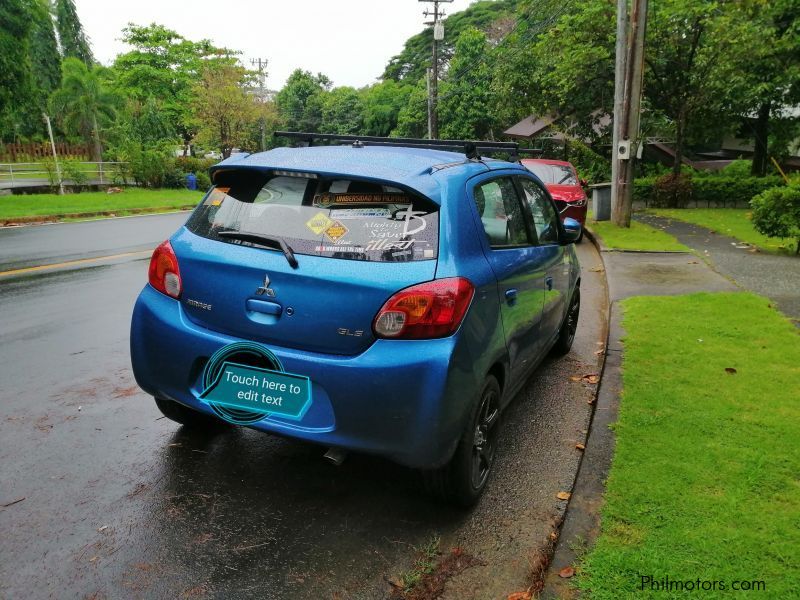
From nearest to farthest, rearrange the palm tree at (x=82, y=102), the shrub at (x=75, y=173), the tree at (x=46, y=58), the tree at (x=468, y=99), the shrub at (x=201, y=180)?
the shrub at (x=75, y=173) < the shrub at (x=201, y=180) < the palm tree at (x=82, y=102) < the tree at (x=468, y=99) < the tree at (x=46, y=58)

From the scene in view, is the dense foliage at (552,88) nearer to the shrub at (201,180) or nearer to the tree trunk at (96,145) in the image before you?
the tree trunk at (96,145)

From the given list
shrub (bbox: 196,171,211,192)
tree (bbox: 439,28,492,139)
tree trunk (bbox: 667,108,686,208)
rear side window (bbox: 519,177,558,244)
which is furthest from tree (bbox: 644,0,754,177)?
tree (bbox: 439,28,492,139)

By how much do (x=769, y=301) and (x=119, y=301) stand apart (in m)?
7.33

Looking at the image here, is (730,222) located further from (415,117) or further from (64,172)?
(415,117)

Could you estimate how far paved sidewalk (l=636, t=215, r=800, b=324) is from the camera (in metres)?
7.16

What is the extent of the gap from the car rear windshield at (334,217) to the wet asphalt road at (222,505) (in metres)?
1.28

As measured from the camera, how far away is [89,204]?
2250 cm

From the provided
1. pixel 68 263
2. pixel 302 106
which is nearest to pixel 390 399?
pixel 68 263

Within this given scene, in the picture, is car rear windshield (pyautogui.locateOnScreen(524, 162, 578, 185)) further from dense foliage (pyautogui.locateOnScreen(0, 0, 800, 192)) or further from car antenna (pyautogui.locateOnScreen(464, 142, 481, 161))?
car antenna (pyautogui.locateOnScreen(464, 142, 481, 161))

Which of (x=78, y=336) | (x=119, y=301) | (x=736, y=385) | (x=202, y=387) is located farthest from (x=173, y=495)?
(x=119, y=301)

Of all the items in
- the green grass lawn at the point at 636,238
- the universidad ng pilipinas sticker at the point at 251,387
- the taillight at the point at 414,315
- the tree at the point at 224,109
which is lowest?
the green grass lawn at the point at 636,238

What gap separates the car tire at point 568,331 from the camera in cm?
540

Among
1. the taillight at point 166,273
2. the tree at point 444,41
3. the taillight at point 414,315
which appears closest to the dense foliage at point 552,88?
the taillight at point 414,315

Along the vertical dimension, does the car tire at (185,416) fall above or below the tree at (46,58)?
below
